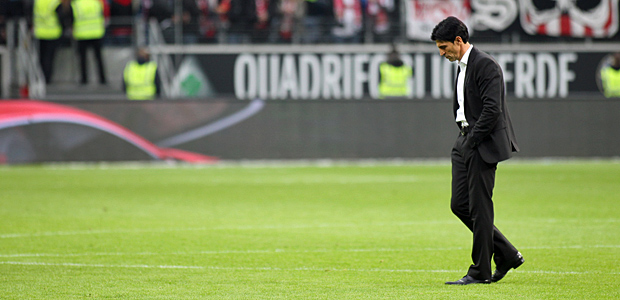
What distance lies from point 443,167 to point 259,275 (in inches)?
515

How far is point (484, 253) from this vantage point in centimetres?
668

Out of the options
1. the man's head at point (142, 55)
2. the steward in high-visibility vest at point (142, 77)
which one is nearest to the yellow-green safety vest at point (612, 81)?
the steward in high-visibility vest at point (142, 77)

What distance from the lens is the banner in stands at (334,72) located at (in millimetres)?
24156

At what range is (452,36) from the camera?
6516 mm

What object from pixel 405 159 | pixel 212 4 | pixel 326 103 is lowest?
pixel 405 159

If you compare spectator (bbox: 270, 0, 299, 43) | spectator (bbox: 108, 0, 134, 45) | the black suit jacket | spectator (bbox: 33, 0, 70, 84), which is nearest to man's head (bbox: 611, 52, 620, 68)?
spectator (bbox: 270, 0, 299, 43)

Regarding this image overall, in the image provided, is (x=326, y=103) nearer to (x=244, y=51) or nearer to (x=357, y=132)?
(x=357, y=132)

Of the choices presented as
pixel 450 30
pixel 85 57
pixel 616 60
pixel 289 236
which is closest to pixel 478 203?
pixel 450 30

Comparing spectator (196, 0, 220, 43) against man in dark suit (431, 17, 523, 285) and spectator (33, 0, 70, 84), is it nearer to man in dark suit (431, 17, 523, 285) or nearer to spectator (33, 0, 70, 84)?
spectator (33, 0, 70, 84)

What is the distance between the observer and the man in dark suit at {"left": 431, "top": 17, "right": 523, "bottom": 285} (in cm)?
648

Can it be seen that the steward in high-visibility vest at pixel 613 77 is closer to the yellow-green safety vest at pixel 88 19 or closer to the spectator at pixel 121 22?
the spectator at pixel 121 22

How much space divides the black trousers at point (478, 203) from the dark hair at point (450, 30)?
0.71m

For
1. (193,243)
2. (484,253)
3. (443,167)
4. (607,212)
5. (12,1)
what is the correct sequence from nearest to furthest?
(484,253), (193,243), (607,212), (443,167), (12,1)

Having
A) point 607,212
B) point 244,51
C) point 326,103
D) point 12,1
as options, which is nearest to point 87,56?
point 12,1
